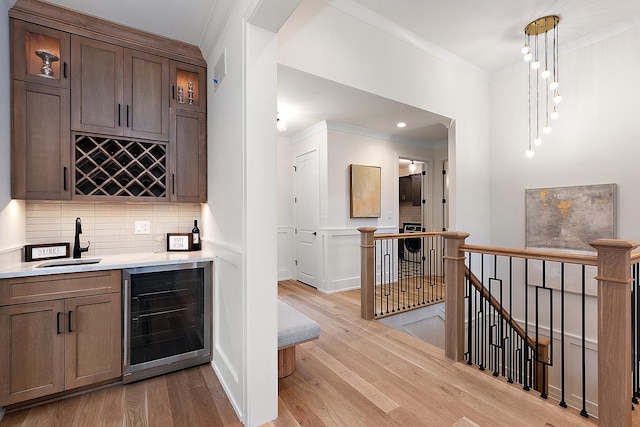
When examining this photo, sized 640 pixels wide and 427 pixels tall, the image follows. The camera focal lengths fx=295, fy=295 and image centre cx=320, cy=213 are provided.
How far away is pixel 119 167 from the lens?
250 cm

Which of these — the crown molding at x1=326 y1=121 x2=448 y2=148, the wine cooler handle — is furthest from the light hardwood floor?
the crown molding at x1=326 y1=121 x2=448 y2=148

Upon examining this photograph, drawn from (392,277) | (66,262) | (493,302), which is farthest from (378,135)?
(66,262)

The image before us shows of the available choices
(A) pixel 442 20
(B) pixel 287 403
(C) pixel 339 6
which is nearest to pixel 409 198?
(A) pixel 442 20

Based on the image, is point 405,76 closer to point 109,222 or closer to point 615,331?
point 615,331

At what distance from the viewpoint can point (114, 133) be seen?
94.4 inches

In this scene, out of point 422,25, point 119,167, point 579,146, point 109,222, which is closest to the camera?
point 119,167

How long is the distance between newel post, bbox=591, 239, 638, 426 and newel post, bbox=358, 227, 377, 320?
2044 mm

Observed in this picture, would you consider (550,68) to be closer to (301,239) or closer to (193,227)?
(301,239)

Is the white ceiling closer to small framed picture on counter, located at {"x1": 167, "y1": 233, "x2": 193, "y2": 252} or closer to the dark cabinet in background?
small framed picture on counter, located at {"x1": 167, "y1": 233, "x2": 193, "y2": 252}

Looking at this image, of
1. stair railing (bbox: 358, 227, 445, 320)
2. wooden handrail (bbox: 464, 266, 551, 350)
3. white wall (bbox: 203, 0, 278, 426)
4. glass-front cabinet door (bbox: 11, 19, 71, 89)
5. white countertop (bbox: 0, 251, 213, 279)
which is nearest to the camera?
white wall (bbox: 203, 0, 278, 426)

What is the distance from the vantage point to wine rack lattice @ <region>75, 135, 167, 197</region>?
7.78 ft

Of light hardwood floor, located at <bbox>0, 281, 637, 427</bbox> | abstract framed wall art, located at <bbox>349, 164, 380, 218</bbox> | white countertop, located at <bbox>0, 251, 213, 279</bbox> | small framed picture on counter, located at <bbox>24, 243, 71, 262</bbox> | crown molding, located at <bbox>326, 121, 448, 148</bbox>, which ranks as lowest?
light hardwood floor, located at <bbox>0, 281, 637, 427</bbox>

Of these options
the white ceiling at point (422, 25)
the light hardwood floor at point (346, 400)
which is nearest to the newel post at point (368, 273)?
the light hardwood floor at point (346, 400)

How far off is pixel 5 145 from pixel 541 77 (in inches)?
229
